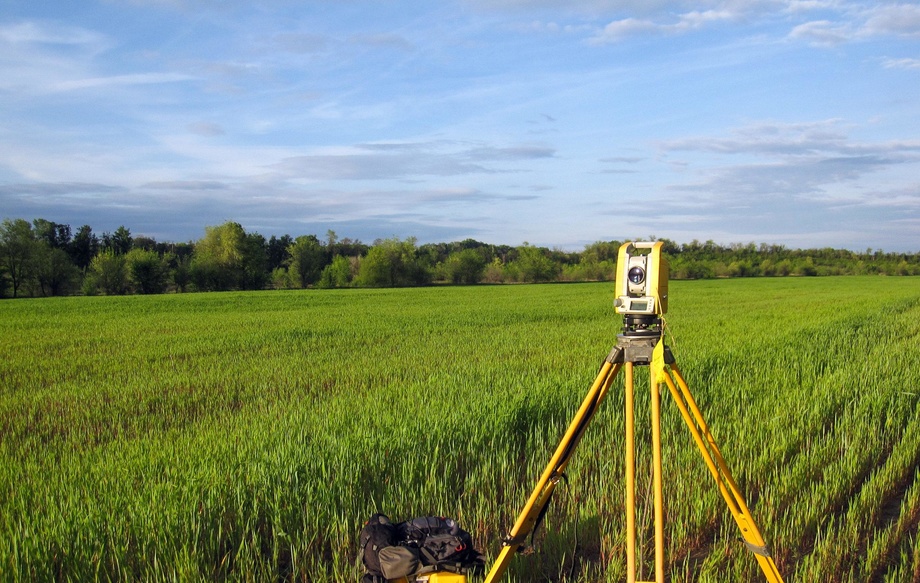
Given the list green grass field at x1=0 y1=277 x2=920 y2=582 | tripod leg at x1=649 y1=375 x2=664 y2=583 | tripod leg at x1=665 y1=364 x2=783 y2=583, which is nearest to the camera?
tripod leg at x1=649 y1=375 x2=664 y2=583

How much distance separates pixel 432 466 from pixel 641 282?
2.22 m

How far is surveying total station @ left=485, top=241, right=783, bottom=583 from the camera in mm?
2352

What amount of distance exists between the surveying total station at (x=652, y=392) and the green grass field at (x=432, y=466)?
736mm

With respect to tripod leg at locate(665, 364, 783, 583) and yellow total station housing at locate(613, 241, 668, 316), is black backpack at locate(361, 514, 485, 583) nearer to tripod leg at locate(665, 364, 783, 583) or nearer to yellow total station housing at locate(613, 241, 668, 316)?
tripod leg at locate(665, 364, 783, 583)

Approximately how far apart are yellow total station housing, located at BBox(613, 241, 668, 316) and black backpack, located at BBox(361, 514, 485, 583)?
46.0 inches

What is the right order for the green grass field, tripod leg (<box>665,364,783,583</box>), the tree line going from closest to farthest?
tripod leg (<box>665,364,783,583</box>), the green grass field, the tree line

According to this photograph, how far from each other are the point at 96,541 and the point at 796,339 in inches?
465

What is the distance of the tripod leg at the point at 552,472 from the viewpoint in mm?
2453

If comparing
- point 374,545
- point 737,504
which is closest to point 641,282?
point 737,504

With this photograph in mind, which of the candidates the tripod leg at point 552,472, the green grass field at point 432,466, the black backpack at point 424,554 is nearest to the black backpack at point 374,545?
the black backpack at point 424,554

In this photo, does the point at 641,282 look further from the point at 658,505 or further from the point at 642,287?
the point at 658,505

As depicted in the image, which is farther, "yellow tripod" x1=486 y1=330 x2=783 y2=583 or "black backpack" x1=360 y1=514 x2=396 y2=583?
"black backpack" x1=360 y1=514 x2=396 y2=583

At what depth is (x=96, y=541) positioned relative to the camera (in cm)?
306

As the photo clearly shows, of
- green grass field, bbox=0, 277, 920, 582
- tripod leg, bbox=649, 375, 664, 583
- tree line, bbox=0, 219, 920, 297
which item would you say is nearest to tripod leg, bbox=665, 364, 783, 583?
tripod leg, bbox=649, 375, 664, 583
